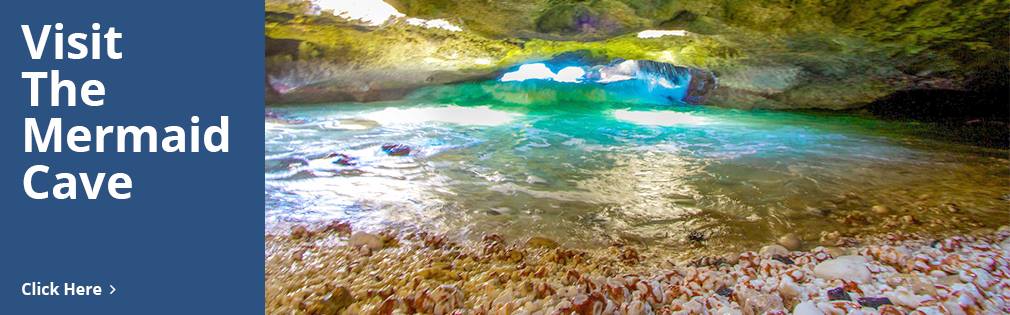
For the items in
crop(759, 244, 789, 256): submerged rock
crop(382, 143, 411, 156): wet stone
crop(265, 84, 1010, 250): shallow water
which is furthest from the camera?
crop(382, 143, 411, 156): wet stone

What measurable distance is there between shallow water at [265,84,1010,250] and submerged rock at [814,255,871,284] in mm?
484

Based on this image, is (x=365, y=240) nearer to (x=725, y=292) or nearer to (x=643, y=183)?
(x=725, y=292)

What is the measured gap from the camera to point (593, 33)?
596 cm

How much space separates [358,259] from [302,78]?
9.59m

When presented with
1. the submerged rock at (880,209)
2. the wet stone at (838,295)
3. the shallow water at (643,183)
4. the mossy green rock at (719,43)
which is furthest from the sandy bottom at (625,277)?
the mossy green rock at (719,43)

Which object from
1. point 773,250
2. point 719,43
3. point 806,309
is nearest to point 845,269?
point 773,250

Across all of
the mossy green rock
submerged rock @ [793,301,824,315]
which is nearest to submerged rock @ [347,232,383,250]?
submerged rock @ [793,301,824,315]

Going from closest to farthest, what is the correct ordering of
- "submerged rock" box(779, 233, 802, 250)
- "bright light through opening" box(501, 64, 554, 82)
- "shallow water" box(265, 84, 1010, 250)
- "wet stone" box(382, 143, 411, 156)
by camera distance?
"submerged rock" box(779, 233, 802, 250) → "shallow water" box(265, 84, 1010, 250) → "wet stone" box(382, 143, 411, 156) → "bright light through opening" box(501, 64, 554, 82)

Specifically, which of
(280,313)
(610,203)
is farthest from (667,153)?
(280,313)

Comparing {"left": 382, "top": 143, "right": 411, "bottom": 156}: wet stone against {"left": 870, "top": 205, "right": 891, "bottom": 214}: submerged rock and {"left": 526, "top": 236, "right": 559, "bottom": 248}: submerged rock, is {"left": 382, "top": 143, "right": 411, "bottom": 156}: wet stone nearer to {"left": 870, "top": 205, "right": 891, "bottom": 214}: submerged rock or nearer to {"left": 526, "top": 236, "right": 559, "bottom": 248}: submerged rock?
{"left": 526, "top": 236, "right": 559, "bottom": 248}: submerged rock

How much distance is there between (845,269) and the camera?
2150mm

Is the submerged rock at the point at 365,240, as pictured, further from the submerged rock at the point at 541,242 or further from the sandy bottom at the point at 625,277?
the submerged rock at the point at 541,242

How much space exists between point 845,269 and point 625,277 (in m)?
1.03

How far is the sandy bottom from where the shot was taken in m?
1.92
